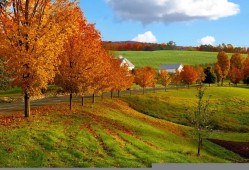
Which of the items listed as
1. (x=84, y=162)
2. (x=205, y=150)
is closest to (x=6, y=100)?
(x=205, y=150)

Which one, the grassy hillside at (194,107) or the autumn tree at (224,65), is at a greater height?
the autumn tree at (224,65)

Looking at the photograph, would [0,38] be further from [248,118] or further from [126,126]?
[248,118]

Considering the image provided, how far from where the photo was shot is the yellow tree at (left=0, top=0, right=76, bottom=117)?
28844 millimetres

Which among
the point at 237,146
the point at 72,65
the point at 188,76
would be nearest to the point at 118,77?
the point at 72,65

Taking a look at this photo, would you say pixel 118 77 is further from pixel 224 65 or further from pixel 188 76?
pixel 224 65

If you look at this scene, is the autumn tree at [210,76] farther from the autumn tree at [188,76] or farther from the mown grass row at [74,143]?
the mown grass row at [74,143]

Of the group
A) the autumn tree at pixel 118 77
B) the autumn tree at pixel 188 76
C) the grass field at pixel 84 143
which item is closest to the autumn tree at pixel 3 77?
the grass field at pixel 84 143

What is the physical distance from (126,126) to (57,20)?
1490 centimetres

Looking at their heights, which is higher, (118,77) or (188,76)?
(118,77)

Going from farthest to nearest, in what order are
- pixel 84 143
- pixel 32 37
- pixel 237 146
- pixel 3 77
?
pixel 237 146 → pixel 3 77 → pixel 32 37 → pixel 84 143

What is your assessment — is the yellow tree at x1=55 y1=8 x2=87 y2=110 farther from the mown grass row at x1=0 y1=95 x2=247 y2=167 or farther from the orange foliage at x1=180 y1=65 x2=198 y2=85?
the orange foliage at x1=180 y1=65 x2=198 y2=85

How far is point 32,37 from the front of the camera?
95.1ft

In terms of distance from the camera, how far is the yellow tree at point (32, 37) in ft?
94.6

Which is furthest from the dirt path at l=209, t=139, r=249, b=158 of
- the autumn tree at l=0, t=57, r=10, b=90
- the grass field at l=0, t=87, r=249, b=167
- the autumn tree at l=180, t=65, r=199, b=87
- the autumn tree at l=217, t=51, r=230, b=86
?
the autumn tree at l=217, t=51, r=230, b=86
